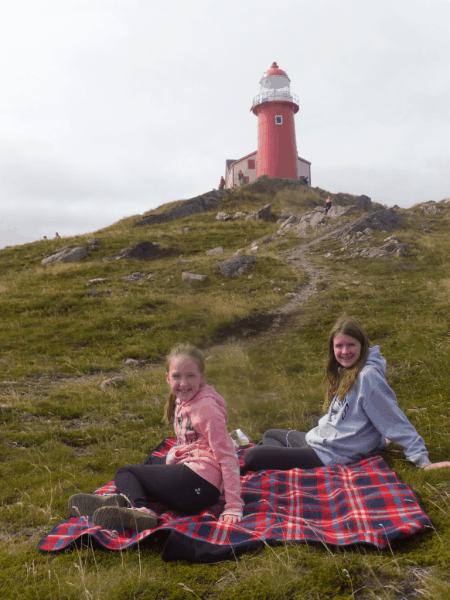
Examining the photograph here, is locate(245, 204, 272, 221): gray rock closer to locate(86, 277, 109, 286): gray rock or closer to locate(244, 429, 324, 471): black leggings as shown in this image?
locate(86, 277, 109, 286): gray rock

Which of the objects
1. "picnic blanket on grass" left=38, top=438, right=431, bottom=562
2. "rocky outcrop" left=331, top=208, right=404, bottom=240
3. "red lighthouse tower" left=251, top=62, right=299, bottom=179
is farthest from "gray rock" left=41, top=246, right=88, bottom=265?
"red lighthouse tower" left=251, top=62, right=299, bottom=179

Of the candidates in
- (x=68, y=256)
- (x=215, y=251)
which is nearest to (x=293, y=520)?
(x=215, y=251)

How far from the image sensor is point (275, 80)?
183 feet

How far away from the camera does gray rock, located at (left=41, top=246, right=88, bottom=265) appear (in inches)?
1058

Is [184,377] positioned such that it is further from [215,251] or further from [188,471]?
[215,251]

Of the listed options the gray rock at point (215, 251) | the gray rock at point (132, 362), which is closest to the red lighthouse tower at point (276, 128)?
the gray rock at point (215, 251)

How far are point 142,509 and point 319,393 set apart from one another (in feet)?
17.3

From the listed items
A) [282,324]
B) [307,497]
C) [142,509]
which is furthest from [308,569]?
[282,324]

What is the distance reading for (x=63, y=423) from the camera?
7730mm

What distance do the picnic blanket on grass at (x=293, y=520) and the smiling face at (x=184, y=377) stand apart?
110 centimetres

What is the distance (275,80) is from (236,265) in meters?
43.6

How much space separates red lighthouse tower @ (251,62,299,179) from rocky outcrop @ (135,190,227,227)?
38.0ft

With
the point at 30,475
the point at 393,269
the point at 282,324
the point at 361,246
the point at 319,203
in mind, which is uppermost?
the point at 319,203

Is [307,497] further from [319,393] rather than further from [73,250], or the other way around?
[73,250]
